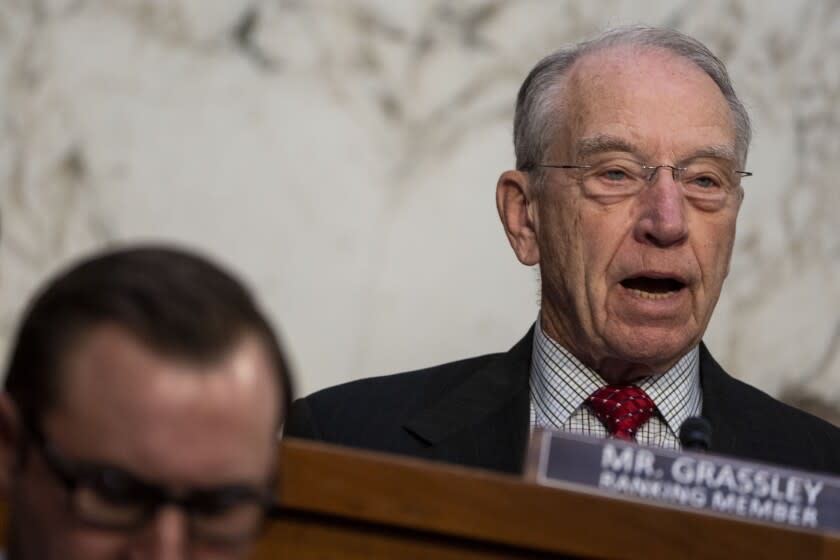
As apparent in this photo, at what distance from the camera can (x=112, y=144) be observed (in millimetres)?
3273

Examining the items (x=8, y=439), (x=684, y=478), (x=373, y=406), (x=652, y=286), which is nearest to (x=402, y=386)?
(x=373, y=406)

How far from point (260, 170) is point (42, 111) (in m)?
0.43

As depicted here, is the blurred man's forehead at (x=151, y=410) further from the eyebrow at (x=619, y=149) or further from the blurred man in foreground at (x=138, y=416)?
the eyebrow at (x=619, y=149)

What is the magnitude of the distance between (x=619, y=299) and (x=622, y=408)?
0.53ft

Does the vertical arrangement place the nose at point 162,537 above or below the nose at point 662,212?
below

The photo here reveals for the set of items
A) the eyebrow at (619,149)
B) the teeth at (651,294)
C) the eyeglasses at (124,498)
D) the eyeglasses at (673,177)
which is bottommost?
the eyeglasses at (124,498)

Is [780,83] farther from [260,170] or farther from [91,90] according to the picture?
[91,90]

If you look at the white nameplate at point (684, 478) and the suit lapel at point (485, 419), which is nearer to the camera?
the white nameplate at point (684, 478)

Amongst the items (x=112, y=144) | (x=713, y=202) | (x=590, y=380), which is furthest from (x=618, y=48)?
(x=112, y=144)

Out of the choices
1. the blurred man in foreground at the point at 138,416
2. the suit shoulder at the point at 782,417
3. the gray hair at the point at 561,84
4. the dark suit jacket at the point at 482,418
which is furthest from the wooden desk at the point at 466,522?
the gray hair at the point at 561,84

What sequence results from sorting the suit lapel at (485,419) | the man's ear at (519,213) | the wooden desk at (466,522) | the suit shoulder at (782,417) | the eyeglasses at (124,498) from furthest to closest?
the man's ear at (519,213) → the suit shoulder at (782,417) → the suit lapel at (485,419) → the wooden desk at (466,522) → the eyeglasses at (124,498)

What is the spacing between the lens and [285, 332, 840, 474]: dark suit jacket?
2.46 m

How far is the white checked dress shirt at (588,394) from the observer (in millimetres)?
2480

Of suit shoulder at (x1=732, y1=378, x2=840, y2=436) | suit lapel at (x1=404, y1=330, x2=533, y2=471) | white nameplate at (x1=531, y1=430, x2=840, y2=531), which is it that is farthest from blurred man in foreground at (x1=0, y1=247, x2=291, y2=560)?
suit shoulder at (x1=732, y1=378, x2=840, y2=436)
